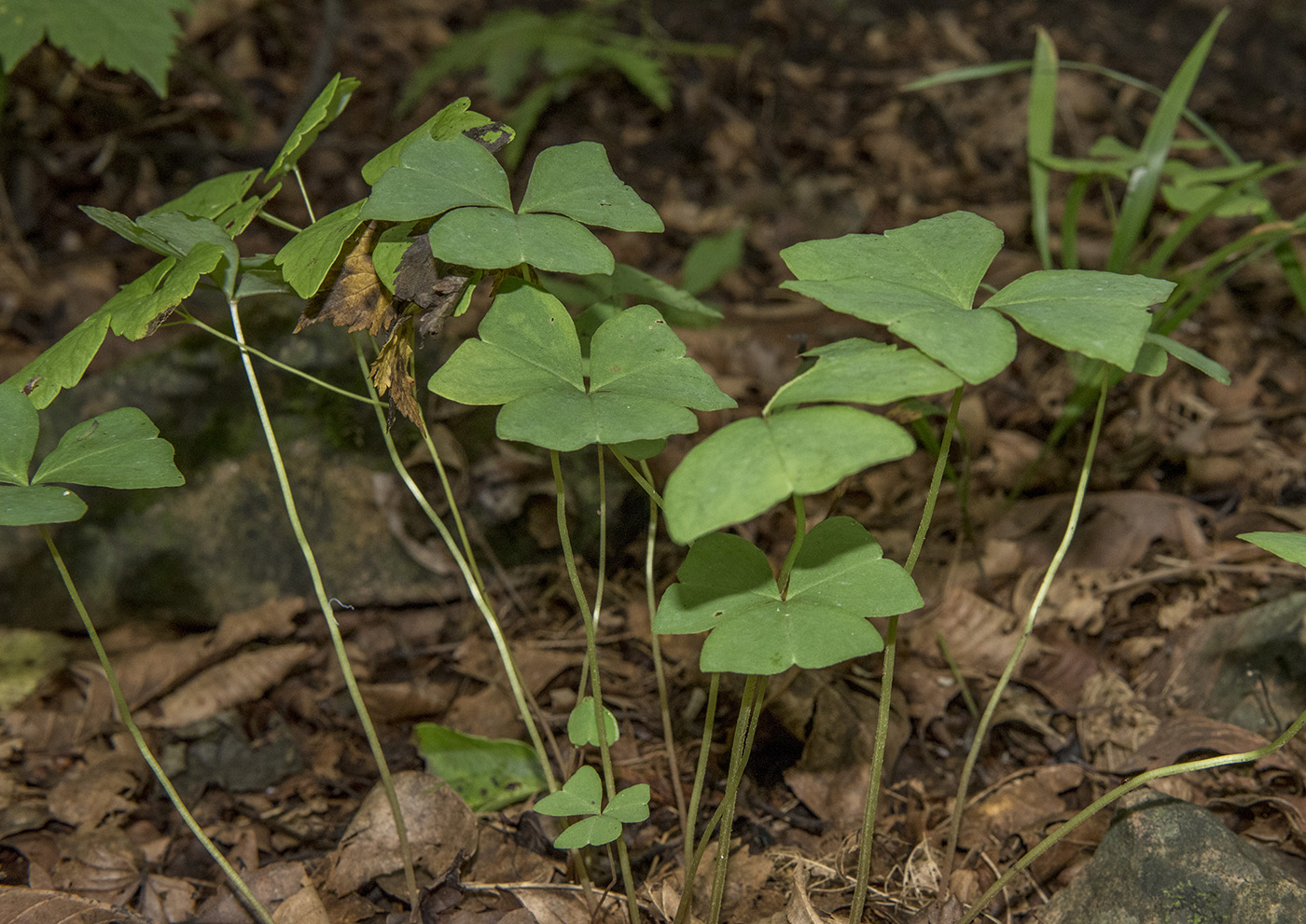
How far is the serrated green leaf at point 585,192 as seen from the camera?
3.75 feet

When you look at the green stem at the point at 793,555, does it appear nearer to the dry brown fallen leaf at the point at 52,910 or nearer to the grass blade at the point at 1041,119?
the dry brown fallen leaf at the point at 52,910

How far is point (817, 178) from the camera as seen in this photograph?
403cm

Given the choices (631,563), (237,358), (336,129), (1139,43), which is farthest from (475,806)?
(1139,43)

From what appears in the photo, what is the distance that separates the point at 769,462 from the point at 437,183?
562 millimetres

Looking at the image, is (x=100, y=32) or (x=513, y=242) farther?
(x=100, y=32)

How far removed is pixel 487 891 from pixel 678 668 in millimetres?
626

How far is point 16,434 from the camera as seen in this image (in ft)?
3.82

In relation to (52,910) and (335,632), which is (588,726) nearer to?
(335,632)

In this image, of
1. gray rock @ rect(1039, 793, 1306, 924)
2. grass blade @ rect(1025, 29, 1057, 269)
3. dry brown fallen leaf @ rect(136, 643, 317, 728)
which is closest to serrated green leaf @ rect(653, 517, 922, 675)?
gray rock @ rect(1039, 793, 1306, 924)

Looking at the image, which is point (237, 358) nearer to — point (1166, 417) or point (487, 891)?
point (487, 891)

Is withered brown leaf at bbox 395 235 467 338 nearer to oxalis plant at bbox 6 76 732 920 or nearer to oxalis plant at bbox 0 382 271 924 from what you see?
oxalis plant at bbox 6 76 732 920

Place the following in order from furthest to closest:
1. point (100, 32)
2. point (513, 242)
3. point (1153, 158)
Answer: point (100, 32) → point (1153, 158) → point (513, 242)

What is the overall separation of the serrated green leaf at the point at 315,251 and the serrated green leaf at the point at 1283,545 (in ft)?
3.56

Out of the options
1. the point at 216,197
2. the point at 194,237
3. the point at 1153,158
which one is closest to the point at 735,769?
the point at 194,237
